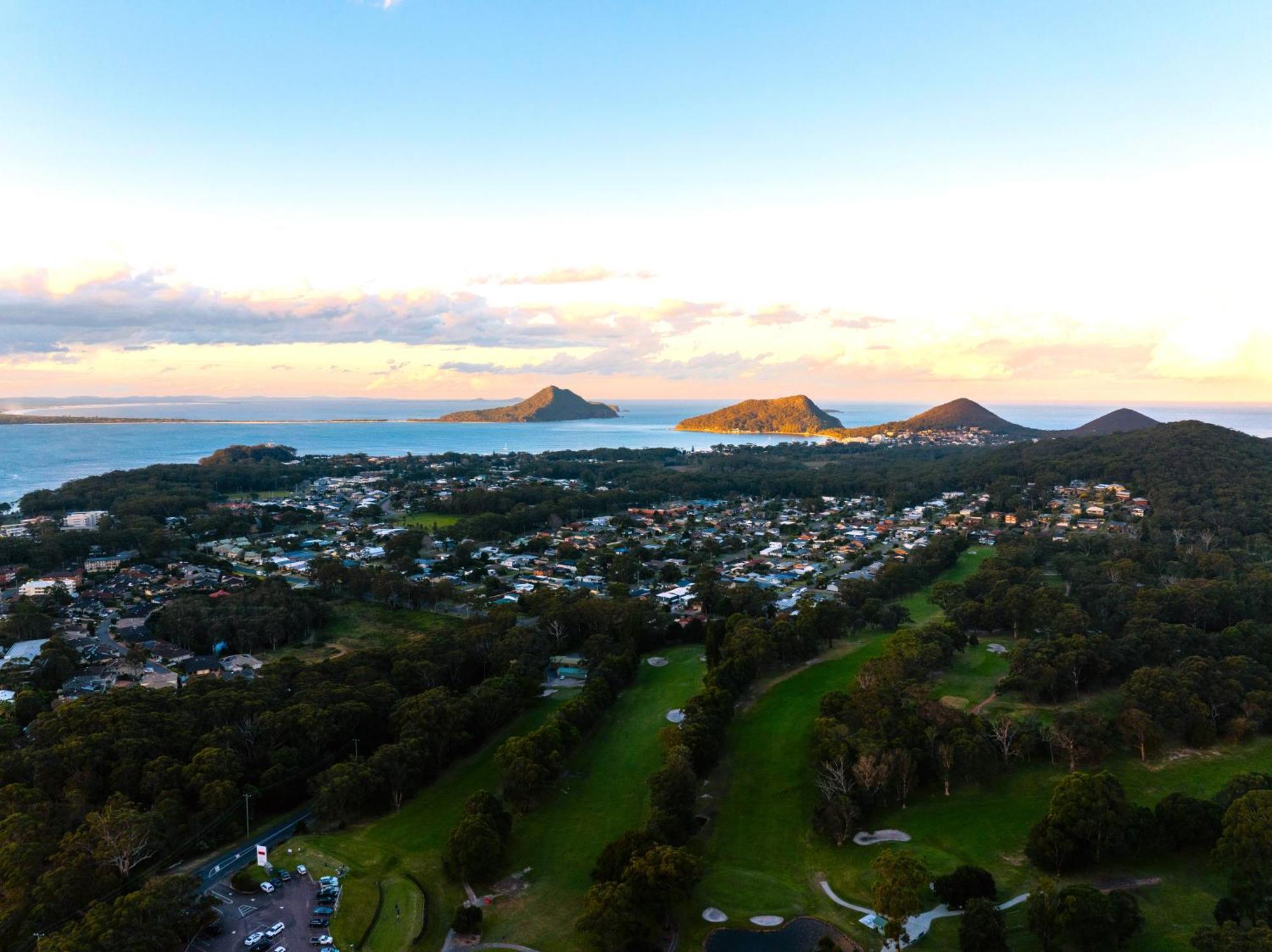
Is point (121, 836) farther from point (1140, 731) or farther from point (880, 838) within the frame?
point (1140, 731)

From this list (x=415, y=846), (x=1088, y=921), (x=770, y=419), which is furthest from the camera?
(x=770, y=419)

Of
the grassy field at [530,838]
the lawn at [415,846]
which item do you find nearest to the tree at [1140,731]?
the grassy field at [530,838]

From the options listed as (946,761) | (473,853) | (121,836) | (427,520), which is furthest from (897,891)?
(427,520)

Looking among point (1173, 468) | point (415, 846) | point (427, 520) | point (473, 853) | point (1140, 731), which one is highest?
point (1173, 468)

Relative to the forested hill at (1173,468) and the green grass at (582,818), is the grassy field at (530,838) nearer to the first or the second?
the green grass at (582,818)

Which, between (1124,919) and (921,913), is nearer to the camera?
(1124,919)

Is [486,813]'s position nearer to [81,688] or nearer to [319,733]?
[319,733]

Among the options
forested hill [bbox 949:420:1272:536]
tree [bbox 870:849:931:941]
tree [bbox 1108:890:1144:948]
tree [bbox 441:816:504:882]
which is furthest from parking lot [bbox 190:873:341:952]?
forested hill [bbox 949:420:1272:536]
